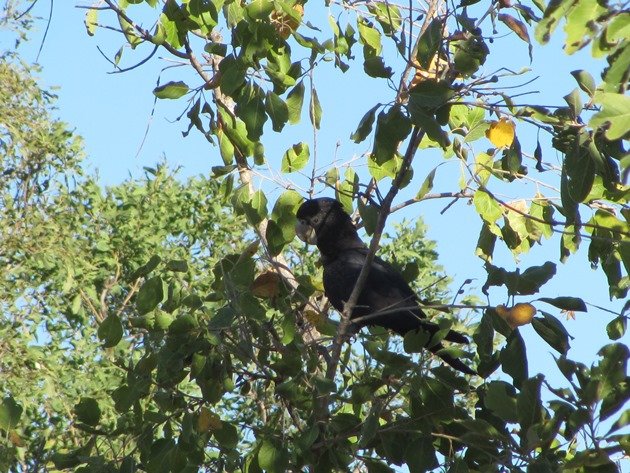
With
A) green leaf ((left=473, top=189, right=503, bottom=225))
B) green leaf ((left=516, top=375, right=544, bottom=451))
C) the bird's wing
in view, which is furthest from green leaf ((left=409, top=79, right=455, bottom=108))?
the bird's wing

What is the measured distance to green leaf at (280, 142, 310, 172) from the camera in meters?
3.28

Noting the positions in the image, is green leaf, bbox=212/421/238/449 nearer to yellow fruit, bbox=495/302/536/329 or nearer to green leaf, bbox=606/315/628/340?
yellow fruit, bbox=495/302/536/329

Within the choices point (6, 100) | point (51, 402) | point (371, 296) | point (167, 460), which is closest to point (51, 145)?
point (6, 100)

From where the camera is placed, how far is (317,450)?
9.41 ft

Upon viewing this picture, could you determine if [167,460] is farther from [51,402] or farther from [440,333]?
[51,402]

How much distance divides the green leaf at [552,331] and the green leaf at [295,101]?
113cm

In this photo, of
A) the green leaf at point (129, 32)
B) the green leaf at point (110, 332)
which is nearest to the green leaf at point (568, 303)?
the green leaf at point (110, 332)

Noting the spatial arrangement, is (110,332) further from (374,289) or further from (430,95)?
(374,289)

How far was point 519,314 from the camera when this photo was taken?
2477 millimetres

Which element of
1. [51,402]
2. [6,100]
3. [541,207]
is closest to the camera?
[541,207]

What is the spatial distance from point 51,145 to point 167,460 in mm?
4333

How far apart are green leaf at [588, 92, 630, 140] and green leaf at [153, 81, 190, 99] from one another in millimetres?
1908

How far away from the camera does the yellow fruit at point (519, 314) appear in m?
2.47

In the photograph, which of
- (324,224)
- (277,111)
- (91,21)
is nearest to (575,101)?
(277,111)
